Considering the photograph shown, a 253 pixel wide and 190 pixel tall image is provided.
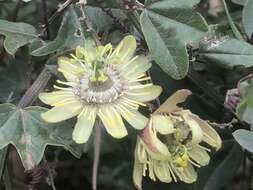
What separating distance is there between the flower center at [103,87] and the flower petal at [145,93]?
3 centimetres

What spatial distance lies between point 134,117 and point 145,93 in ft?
0.14

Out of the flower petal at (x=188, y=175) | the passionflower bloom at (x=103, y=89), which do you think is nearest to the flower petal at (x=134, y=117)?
the passionflower bloom at (x=103, y=89)

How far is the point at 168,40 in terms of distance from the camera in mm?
1086

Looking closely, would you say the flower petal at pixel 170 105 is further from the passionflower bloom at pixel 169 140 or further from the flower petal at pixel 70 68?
the flower petal at pixel 70 68

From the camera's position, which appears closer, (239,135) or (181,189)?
(239,135)

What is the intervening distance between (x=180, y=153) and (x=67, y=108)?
170mm

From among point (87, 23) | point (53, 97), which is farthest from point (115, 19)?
point (53, 97)

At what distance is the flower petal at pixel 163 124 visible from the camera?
1.00 meters

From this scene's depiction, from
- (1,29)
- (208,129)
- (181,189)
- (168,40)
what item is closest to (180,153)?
(208,129)

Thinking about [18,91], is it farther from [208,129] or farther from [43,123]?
[208,129]

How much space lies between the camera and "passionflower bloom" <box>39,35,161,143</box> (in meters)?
1.03

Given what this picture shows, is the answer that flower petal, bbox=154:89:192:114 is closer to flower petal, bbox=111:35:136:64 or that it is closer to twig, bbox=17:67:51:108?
flower petal, bbox=111:35:136:64

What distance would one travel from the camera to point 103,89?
3.62ft

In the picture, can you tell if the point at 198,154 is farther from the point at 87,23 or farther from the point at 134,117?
the point at 87,23
